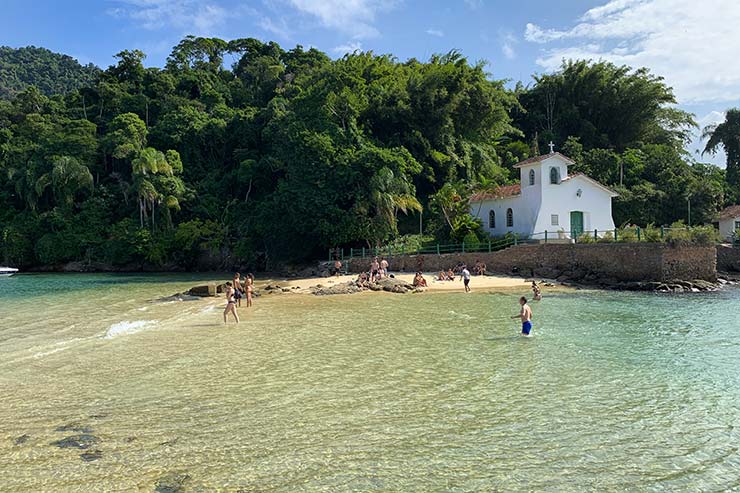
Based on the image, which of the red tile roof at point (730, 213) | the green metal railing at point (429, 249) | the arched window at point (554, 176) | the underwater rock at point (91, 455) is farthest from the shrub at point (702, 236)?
the underwater rock at point (91, 455)

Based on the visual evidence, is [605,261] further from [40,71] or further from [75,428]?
[40,71]

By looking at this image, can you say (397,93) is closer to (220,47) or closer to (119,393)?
(119,393)

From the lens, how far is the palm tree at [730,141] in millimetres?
52478

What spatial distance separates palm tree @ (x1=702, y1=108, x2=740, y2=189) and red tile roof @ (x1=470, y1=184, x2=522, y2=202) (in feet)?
93.9

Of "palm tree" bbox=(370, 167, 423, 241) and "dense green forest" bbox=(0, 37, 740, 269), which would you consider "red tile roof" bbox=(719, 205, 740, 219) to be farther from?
"palm tree" bbox=(370, 167, 423, 241)

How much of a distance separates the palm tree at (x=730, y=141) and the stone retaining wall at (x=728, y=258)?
72.8ft

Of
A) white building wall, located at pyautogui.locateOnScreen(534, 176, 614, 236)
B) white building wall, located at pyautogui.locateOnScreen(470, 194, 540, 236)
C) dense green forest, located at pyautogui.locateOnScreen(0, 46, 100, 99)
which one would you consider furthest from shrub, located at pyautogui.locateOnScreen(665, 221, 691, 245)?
dense green forest, located at pyautogui.locateOnScreen(0, 46, 100, 99)

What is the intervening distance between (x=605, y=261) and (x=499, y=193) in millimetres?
11618

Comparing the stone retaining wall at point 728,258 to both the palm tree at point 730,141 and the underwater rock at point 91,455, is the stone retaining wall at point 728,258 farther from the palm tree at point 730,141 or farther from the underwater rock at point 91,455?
the underwater rock at point 91,455

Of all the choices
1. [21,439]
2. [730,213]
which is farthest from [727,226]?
[21,439]

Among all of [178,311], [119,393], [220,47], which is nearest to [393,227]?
[178,311]

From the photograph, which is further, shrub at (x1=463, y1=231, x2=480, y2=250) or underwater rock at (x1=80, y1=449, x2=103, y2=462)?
shrub at (x1=463, y1=231, x2=480, y2=250)

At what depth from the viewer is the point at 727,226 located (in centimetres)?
4006

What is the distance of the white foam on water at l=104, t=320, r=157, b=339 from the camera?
666 inches
